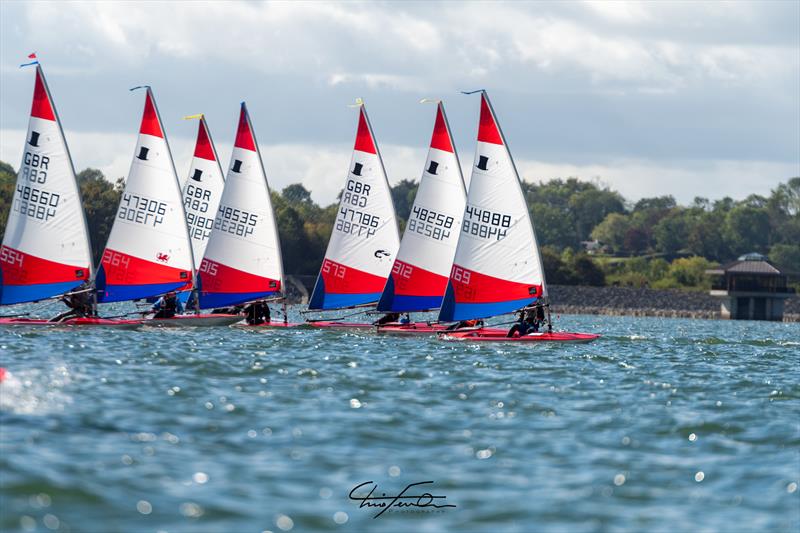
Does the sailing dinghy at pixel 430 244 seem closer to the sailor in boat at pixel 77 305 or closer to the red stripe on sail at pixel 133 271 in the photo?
the red stripe on sail at pixel 133 271

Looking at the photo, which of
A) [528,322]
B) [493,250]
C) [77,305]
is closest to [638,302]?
[493,250]

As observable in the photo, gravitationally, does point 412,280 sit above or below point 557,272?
below

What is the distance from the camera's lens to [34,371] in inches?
1117

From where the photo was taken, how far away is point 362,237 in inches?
2019

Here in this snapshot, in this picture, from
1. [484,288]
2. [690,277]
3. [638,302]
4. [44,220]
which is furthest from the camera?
[690,277]

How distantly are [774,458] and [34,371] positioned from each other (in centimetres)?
1540

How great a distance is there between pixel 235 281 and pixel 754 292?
103 meters

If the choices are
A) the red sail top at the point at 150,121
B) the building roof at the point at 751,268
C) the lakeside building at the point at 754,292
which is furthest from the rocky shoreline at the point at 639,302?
the red sail top at the point at 150,121

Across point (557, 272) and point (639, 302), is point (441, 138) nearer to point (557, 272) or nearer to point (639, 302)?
point (639, 302)

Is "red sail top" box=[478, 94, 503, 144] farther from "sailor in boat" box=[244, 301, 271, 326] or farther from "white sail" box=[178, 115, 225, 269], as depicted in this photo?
"white sail" box=[178, 115, 225, 269]

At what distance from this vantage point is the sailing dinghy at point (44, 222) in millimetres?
45719

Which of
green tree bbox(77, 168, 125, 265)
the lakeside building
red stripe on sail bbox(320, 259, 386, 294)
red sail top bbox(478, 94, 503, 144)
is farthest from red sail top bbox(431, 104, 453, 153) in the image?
the lakeside building

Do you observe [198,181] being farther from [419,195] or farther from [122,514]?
[122,514]

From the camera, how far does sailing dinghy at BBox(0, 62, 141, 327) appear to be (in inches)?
1800
